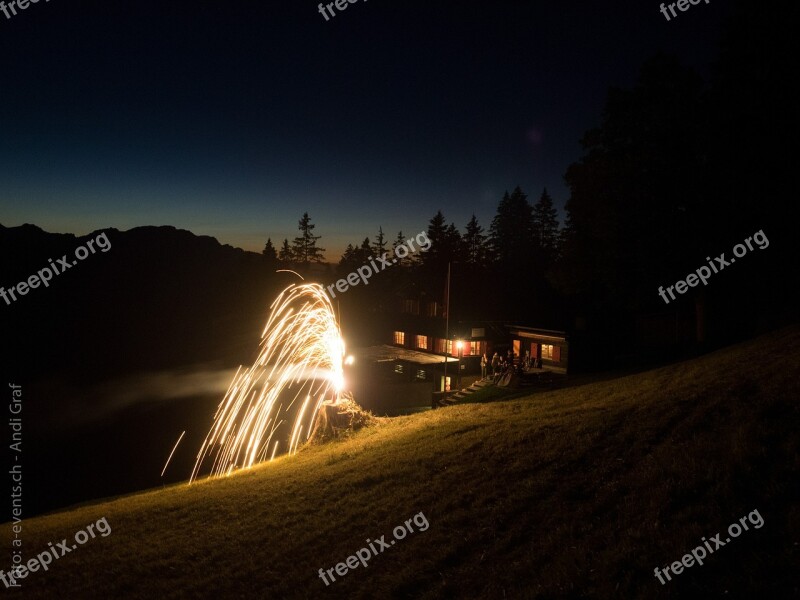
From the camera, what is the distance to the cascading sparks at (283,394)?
23375 millimetres

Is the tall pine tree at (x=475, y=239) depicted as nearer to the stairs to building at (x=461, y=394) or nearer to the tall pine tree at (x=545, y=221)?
the tall pine tree at (x=545, y=221)

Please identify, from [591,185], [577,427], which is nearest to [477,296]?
[591,185]

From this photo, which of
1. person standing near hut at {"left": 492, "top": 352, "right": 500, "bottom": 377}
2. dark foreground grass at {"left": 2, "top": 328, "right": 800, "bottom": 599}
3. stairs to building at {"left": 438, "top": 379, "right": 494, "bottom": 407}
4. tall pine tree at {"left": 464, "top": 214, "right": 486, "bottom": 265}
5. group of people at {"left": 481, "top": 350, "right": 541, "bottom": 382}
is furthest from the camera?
tall pine tree at {"left": 464, "top": 214, "right": 486, "bottom": 265}

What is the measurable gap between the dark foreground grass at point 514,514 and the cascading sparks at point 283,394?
23.4 feet

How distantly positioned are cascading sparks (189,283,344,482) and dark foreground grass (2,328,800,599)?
23.4 feet

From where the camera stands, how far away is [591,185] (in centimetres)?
2939

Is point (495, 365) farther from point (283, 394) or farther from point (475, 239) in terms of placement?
point (475, 239)

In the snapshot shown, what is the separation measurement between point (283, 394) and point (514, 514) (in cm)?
3523

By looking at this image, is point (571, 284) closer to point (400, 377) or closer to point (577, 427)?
point (400, 377)

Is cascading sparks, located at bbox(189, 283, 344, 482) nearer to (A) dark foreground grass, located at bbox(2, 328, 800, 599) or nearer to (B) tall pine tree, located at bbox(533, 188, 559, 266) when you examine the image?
(A) dark foreground grass, located at bbox(2, 328, 800, 599)

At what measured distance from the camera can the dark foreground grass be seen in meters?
7.05

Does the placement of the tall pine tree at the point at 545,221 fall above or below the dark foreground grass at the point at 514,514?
above

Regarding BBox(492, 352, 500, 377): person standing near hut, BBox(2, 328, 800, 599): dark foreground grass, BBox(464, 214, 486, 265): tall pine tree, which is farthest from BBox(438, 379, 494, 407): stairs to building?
BBox(464, 214, 486, 265): tall pine tree

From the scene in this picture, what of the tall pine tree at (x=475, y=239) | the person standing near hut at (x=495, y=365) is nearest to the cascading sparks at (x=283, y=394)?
the person standing near hut at (x=495, y=365)
